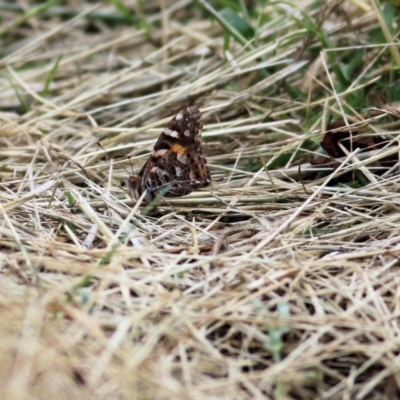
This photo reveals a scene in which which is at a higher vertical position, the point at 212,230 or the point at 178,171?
the point at 178,171

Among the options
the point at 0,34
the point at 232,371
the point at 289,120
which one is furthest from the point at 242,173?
the point at 0,34

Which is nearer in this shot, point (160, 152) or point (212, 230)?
point (212, 230)

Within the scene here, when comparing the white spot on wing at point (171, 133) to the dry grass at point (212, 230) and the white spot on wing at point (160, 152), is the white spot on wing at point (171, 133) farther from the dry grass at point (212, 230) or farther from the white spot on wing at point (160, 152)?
the dry grass at point (212, 230)

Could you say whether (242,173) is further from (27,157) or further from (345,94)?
(27,157)

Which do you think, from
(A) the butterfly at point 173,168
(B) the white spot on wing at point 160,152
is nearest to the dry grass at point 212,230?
(A) the butterfly at point 173,168

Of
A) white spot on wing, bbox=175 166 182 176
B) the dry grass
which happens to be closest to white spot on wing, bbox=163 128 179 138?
white spot on wing, bbox=175 166 182 176

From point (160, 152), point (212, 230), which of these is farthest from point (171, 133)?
point (212, 230)

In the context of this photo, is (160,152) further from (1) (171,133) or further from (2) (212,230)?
(2) (212,230)
